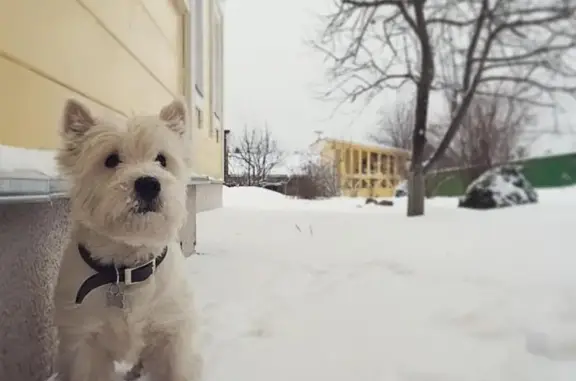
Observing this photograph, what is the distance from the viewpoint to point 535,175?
10.8 metres

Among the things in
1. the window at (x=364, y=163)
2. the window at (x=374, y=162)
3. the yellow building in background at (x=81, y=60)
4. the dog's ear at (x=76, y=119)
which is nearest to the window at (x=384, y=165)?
the window at (x=374, y=162)

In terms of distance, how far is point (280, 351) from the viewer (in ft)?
5.93

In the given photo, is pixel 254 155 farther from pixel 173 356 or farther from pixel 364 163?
pixel 173 356

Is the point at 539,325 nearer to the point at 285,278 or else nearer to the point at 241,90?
the point at 285,278

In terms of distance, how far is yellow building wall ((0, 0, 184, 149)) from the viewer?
1.50 metres

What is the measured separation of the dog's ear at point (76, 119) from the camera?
4.59ft

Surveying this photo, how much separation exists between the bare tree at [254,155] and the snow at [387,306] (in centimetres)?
488

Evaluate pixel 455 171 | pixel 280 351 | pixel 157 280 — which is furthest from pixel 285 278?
pixel 455 171

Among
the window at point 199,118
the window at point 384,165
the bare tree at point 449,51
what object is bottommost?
the window at point 384,165

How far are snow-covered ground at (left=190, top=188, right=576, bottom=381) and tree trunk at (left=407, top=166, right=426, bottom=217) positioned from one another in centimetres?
270

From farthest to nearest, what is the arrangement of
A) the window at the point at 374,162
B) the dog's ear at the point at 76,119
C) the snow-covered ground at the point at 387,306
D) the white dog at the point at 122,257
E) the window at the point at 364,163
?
the window at the point at 374,162 < the window at the point at 364,163 < the snow-covered ground at the point at 387,306 < the dog's ear at the point at 76,119 < the white dog at the point at 122,257

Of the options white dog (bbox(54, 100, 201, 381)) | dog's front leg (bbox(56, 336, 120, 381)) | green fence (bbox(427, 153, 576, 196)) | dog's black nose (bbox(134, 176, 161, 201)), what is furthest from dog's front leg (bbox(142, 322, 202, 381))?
green fence (bbox(427, 153, 576, 196))

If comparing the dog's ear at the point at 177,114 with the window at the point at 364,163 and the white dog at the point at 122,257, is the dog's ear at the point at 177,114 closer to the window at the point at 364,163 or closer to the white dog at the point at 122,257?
the white dog at the point at 122,257

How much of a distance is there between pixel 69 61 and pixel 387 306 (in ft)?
5.28
